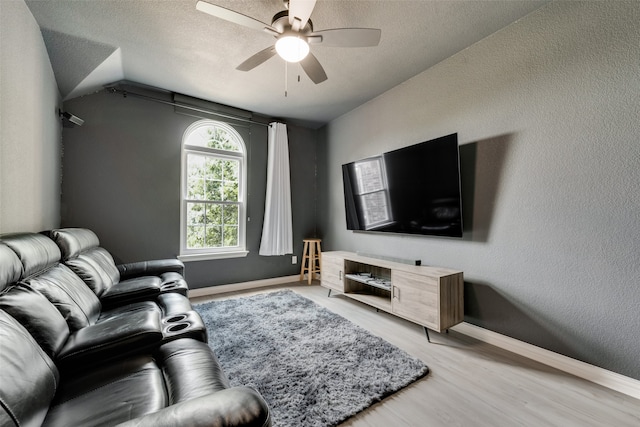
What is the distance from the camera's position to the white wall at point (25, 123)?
5.00 feet

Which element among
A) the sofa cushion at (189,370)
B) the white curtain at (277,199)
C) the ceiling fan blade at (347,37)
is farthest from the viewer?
the white curtain at (277,199)

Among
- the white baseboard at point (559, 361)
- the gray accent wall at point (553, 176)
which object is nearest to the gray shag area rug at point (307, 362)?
the white baseboard at point (559, 361)

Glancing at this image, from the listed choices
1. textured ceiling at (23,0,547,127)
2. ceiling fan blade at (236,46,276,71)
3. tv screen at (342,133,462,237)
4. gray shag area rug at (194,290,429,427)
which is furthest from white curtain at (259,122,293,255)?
ceiling fan blade at (236,46,276,71)

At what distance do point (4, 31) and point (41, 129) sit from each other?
0.84 m

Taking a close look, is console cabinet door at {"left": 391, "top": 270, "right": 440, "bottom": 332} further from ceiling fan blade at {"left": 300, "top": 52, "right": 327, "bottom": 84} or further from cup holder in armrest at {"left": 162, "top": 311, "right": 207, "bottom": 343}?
ceiling fan blade at {"left": 300, "top": 52, "right": 327, "bottom": 84}

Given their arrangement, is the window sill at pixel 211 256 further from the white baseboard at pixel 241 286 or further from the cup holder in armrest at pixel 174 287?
the cup holder in armrest at pixel 174 287

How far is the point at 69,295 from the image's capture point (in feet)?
4.71

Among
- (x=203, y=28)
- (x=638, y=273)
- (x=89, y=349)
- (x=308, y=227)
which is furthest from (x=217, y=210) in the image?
(x=638, y=273)

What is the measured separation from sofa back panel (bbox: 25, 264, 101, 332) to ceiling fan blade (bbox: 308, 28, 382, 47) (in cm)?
212

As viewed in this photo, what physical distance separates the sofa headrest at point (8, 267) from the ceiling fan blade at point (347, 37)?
2.00 meters

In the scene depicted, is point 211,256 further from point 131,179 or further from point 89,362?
point 89,362

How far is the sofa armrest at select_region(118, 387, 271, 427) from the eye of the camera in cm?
65

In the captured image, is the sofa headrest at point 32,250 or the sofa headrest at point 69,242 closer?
the sofa headrest at point 32,250

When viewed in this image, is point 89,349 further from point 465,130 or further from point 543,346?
point 465,130
